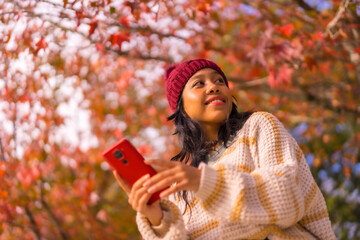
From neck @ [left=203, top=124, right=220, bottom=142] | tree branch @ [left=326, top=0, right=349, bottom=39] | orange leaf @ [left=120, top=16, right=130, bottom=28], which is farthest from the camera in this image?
orange leaf @ [left=120, top=16, right=130, bottom=28]

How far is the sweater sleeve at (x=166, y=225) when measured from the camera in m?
1.68

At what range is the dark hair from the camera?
2070 millimetres

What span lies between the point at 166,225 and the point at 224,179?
0.38m

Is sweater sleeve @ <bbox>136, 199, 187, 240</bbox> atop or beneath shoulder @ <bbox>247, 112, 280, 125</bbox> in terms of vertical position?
beneath

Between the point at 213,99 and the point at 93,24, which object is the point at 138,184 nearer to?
the point at 213,99

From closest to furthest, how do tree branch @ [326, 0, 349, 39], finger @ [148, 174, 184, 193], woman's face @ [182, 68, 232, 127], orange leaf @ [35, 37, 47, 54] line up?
finger @ [148, 174, 184, 193], woman's face @ [182, 68, 232, 127], tree branch @ [326, 0, 349, 39], orange leaf @ [35, 37, 47, 54]

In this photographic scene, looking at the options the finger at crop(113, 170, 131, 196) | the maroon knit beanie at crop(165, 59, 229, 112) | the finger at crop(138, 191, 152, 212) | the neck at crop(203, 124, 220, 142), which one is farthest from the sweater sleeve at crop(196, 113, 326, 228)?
the maroon knit beanie at crop(165, 59, 229, 112)

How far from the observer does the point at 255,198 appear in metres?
1.52

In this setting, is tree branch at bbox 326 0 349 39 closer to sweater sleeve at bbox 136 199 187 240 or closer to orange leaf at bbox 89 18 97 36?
orange leaf at bbox 89 18 97 36

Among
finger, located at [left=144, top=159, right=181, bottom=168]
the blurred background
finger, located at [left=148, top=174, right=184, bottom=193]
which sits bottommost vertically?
the blurred background

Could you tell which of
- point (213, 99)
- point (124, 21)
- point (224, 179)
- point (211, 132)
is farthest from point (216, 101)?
point (124, 21)

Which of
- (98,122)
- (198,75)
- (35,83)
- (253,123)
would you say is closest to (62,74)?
(35,83)

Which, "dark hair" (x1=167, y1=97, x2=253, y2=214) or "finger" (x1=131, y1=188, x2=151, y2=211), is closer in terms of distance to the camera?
"finger" (x1=131, y1=188, x2=151, y2=211)

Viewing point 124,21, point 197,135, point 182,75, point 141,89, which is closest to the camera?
point 197,135
